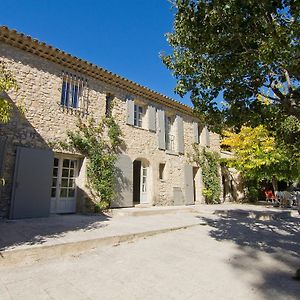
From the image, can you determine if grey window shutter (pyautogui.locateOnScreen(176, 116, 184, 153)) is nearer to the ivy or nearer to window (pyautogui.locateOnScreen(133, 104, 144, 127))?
window (pyautogui.locateOnScreen(133, 104, 144, 127))

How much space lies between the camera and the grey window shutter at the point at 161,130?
471 inches

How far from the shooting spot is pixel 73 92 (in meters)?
9.15

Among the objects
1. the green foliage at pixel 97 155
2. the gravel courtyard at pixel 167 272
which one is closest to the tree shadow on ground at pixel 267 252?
the gravel courtyard at pixel 167 272

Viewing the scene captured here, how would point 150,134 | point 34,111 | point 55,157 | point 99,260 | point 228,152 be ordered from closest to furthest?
point 99,260
point 34,111
point 55,157
point 150,134
point 228,152

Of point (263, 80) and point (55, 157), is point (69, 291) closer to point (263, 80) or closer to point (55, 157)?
point (263, 80)

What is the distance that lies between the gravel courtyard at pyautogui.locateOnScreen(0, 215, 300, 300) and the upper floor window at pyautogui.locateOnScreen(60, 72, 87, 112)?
19.0 ft

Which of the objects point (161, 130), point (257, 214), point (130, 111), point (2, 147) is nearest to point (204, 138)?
point (161, 130)

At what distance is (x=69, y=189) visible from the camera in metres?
8.71

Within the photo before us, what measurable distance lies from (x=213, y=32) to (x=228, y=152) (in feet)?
44.8

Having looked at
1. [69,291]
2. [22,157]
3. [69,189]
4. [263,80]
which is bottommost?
[69,291]

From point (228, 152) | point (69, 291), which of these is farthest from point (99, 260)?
point (228, 152)

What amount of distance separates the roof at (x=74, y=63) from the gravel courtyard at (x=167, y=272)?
6.77m

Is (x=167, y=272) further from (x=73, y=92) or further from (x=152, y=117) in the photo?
(x=152, y=117)

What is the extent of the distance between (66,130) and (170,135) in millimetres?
5994
